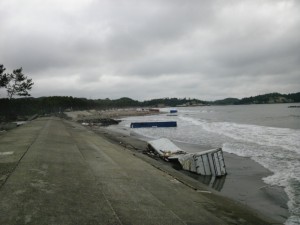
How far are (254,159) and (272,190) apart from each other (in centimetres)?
866

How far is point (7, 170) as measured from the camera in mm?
10719

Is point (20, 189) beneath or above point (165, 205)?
above

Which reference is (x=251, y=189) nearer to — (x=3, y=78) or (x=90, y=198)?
(x=90, y=198)

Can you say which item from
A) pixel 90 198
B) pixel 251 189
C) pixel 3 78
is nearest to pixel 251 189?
pixel 251 189

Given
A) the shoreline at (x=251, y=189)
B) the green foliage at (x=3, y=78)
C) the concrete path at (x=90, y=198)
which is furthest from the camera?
the green foliage at (x=3, y=78)

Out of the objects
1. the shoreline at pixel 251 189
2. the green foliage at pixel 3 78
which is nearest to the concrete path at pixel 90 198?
the shoreline at pixel 251 189

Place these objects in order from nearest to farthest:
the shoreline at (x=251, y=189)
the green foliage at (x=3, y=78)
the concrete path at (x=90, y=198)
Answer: the concrete path at (x=90, y=198) → the shoreline at (x=251, y=189) → the green foliage at (x=3, y=78)

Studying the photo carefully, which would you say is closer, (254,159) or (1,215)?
(1,215)

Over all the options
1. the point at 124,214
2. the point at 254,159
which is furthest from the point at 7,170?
the point at 254,159

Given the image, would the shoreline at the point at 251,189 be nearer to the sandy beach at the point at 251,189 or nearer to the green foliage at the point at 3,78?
the sandy beach at the point at 251,189

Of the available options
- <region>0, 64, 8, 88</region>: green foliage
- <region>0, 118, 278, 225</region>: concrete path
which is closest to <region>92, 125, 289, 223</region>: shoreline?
<region>0, 118, 278, 225</region>: concrete path

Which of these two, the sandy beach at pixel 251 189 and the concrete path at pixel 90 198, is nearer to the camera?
the concrete path at pixel 90 198

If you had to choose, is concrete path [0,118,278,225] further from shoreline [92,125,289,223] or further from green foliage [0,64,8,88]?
green foliage [0,64,8,88]

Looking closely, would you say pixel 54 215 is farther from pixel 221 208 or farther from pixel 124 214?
pixel 221 208
